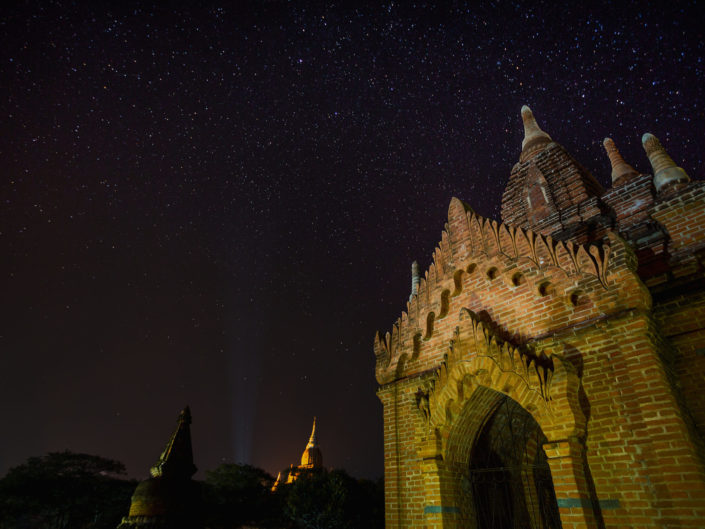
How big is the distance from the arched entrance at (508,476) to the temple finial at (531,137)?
1049 cm

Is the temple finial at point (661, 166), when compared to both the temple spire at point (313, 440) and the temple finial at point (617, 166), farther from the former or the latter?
the temple spire at point (313, 440)

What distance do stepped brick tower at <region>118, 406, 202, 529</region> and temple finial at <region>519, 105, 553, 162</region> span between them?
48.3 feet

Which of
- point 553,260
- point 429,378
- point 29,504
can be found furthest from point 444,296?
point 29,504

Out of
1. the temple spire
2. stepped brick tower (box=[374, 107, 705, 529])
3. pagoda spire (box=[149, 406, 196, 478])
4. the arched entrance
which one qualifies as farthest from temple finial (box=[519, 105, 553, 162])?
the temple spire

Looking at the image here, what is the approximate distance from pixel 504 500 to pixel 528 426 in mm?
1612

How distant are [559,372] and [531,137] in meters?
13.4

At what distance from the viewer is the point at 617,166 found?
1366 centimetres

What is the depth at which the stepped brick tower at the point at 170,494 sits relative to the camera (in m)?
4.96

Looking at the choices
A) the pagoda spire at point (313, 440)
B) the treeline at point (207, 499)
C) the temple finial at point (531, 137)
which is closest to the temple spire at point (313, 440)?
the pagoda spire at point (313, 440)

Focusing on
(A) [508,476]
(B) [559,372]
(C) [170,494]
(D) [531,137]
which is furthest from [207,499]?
(D) [531,137]

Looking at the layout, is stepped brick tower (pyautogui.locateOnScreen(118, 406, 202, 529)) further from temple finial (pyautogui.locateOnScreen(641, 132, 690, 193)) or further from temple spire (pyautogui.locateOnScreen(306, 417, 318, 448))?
temple spire (pyautogui.locateOnScreen(306, 417, 318, 448))

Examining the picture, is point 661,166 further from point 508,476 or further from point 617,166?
point 508,476

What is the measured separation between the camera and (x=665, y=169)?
391 inches

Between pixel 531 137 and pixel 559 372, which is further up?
pixel 531 137
